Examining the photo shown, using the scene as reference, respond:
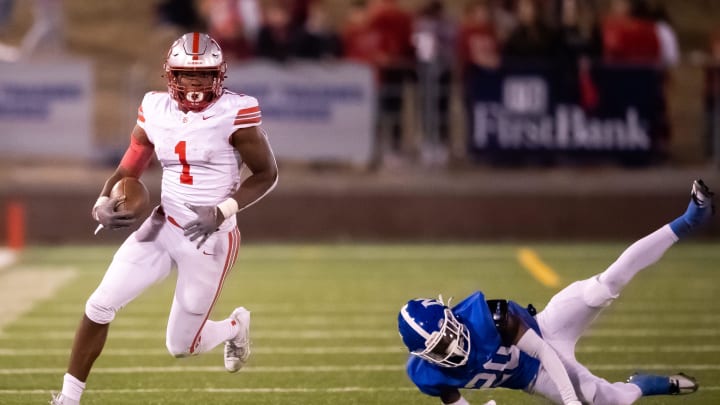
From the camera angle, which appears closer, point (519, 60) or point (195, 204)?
point (195, 204)

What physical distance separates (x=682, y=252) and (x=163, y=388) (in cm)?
633

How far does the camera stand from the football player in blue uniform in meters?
5.44

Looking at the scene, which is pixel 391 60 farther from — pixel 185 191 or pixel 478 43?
pixel 185 191

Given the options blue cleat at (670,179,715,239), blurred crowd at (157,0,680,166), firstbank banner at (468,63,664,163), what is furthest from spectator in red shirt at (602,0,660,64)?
blue cleat at (670,179,715,239)

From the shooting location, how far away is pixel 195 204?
19.7 ft

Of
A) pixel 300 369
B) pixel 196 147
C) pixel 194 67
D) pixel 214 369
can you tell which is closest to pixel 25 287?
pixel 214 369

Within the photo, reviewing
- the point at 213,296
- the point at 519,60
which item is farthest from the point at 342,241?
the point at 213,296

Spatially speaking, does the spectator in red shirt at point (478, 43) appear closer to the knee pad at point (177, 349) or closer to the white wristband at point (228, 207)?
the knee pad at point (177, 349)

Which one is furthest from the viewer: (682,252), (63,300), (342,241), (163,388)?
(342,241)

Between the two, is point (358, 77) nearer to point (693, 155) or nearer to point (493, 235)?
point (493, 235)

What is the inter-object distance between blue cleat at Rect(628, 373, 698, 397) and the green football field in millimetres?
364

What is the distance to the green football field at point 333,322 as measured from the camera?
6785 mm

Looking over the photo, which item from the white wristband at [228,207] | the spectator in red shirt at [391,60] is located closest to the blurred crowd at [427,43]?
the spectator in red shirt at [391,60]

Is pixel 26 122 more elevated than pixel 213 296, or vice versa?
pixel 213 296
